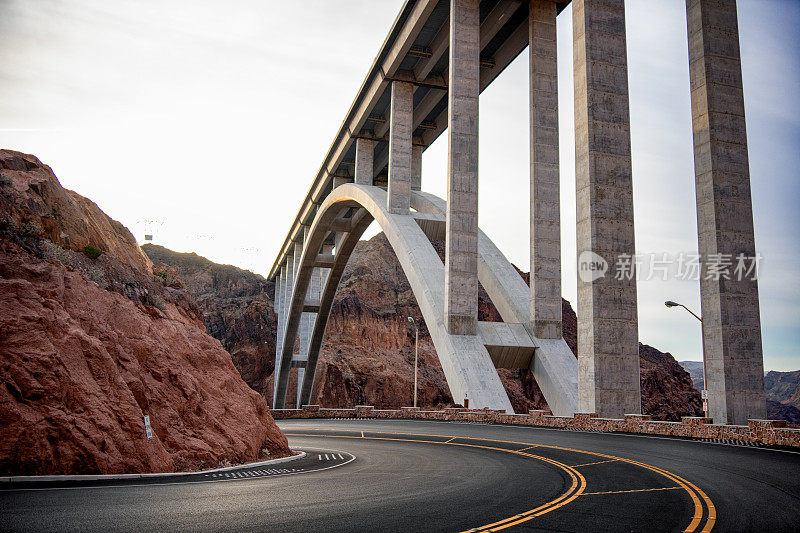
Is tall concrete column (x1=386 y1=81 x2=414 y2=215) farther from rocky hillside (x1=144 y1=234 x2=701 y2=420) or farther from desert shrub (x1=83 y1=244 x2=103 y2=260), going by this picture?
rocky hillside (x1=144 y1=234 x2=701 y2=420)

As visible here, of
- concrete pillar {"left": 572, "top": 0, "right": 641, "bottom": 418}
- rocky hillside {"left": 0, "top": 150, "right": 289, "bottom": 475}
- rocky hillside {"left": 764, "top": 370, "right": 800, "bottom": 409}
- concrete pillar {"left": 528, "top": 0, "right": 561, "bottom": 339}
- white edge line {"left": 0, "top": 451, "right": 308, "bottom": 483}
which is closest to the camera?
white edge line {"left": 0, "top": 451, "right": 308, "bottom": 483}

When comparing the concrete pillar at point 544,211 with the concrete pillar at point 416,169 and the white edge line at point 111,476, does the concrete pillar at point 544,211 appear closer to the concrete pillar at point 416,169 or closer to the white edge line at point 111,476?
the concrete pillar at point 416,169

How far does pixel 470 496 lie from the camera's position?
911 cm

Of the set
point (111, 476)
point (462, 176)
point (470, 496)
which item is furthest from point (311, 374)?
point (470, 496)

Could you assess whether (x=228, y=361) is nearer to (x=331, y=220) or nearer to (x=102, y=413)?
(x=102, y=413)

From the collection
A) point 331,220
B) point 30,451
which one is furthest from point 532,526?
point 331,220

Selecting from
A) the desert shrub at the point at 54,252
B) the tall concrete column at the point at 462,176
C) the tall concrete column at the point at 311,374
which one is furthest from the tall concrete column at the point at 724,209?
the tall concrete column at the point at 311,374

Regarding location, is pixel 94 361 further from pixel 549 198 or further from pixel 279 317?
pixel 279 317

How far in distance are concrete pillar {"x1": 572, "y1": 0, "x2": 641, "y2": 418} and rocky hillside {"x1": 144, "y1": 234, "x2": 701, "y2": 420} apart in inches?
2488

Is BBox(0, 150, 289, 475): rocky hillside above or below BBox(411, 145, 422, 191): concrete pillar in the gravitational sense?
below

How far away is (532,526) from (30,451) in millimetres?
7890

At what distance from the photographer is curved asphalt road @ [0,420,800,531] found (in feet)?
23.4

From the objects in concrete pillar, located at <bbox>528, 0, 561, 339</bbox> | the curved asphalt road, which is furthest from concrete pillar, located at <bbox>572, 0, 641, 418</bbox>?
the curved asphalt road

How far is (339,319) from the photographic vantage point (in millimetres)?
93938
